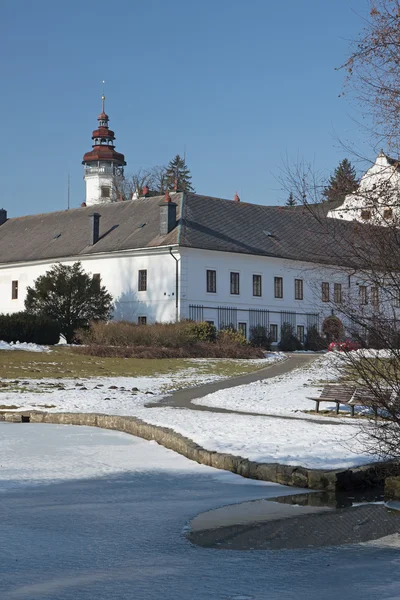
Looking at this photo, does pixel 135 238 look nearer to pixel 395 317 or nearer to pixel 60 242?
pixel 60 242

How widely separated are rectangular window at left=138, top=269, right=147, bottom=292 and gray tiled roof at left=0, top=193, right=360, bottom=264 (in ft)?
5.25

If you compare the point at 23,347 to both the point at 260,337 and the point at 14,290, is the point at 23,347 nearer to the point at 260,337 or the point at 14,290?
the point at 260,337

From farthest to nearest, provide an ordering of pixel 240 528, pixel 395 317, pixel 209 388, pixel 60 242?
pixel 60 242
pixel 209 388
pixel 395 317
pixel 240 528

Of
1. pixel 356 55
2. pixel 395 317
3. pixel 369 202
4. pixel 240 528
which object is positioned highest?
pixel 356 55

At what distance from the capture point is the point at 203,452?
12023 mm

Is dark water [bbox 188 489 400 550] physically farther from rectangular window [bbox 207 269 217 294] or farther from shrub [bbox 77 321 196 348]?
rectangular window [bbox 207 269 217 294]

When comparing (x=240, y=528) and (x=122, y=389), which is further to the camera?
(x=122, y=389)

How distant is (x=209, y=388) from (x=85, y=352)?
14469 mm

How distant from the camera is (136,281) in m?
52.4

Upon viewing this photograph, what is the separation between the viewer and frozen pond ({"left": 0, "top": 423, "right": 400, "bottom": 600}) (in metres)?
6.02

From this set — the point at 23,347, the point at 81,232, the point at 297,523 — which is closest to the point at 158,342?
the point at 23,347

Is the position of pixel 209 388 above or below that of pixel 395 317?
below

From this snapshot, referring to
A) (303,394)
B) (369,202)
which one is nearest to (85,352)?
(303,394)

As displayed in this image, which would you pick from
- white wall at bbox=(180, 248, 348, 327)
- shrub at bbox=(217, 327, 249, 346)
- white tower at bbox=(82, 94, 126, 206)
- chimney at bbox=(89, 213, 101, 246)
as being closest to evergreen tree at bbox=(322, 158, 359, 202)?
shrub at bbox=(217, 327, 249, 346)
